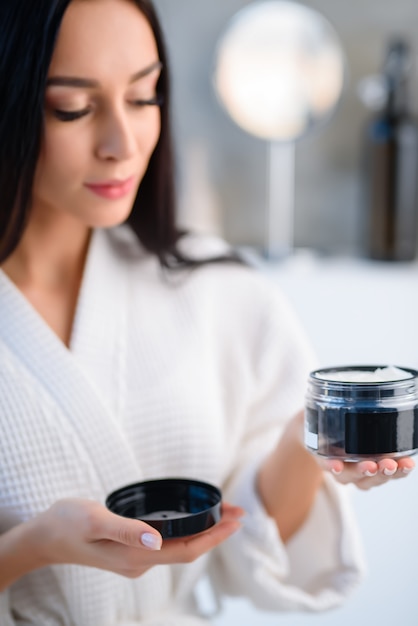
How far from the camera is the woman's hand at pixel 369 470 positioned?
0.81 metres

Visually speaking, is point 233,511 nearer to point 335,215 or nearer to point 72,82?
point 72,82

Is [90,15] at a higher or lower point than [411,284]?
higher

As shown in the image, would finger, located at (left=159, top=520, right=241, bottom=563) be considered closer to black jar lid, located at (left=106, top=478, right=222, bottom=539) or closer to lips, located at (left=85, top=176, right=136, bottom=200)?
black jar lid, located at (left=106, top=478, right=222, bottom=539)

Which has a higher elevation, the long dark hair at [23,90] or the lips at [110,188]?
the long dark hair at [23,90]

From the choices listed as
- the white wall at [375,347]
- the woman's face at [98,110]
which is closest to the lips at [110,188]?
the woman's face at [98,110]

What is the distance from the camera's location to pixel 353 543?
44.9 inches

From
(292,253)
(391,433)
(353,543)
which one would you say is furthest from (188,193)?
(391,433)

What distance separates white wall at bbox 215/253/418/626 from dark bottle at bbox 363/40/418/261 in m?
0.05

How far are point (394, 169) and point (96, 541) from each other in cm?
97

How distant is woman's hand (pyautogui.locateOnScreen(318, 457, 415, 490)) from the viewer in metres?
0.81

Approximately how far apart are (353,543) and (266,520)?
0.41 ft

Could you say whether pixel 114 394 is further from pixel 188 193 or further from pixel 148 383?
pixel 188 193

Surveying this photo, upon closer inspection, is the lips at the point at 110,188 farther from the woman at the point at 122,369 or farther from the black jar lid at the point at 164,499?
the black jar lid at the point at 164,499

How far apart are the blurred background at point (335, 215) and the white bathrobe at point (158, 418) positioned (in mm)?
330
